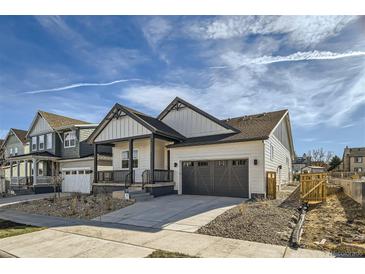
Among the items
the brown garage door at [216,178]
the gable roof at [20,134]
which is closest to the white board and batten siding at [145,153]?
the brown garage door at [216,178]

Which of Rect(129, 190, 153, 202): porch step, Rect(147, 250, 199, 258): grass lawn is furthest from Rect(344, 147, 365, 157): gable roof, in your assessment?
Rect(147, 250, 199, 258): grass lawn

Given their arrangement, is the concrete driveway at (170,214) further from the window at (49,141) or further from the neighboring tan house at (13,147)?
the neighboring tan house at (13,147)

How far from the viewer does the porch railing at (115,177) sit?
15881mm

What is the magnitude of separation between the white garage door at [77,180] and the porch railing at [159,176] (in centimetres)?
723

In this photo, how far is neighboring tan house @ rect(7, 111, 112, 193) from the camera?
67.5 ft

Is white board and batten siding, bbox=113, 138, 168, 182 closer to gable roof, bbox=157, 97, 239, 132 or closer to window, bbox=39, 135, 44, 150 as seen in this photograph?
gable roof, bbox=157, 97, 239, 132

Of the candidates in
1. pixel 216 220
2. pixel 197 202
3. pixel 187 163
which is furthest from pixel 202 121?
pixel 216 220

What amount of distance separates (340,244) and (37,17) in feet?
29.2

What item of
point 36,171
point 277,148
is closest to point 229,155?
point 277,148

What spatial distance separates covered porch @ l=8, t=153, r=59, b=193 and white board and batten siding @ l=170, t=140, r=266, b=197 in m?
12.1

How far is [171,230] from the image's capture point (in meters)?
7.45

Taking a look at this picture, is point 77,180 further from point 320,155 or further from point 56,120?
point 320,155

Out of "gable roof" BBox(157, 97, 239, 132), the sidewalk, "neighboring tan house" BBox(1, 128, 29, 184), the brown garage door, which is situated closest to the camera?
the sidewalk
